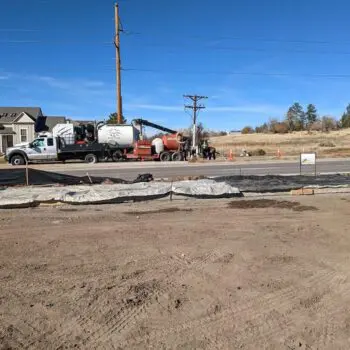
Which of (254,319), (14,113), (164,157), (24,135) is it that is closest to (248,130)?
(14,113)

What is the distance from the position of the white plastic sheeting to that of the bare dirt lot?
2.24 m

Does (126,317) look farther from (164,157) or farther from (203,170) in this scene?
(164,157)

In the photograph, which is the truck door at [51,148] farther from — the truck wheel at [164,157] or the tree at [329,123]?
the tree at [329,123]

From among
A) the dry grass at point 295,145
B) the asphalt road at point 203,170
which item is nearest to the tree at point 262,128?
the dry grass at point 295,145

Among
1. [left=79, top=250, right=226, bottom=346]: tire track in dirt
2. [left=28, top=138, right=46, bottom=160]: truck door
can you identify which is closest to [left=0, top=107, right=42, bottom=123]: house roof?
[left=28, top=138, right=46, bottom=160]: truck door

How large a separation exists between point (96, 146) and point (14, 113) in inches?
990

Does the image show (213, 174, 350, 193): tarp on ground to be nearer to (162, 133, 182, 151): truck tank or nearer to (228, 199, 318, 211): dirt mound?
(228, 199, 318, 211): dirt mound

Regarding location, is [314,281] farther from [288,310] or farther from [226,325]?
[226,325]

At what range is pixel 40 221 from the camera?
9.24 m

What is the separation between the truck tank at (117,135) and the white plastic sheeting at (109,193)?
25788 millimetres

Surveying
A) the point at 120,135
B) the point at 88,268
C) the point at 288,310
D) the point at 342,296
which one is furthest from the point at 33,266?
the point at 120,135

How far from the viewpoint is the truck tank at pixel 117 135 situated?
38.4 m

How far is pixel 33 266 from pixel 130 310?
1.99 metres

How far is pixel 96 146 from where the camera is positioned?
119 feet
